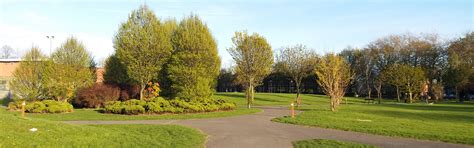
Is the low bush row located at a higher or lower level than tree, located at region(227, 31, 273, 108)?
lower

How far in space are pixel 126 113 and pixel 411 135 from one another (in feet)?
47.2

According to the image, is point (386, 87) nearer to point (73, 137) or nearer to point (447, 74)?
point (447, 74)

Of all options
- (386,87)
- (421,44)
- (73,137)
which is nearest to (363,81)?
(386,87)

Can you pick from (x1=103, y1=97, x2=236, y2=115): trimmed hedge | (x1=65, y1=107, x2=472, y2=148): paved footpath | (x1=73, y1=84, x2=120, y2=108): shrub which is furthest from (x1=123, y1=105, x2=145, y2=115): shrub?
(x1=73, y1=84, x2=120, y2=108): shrub

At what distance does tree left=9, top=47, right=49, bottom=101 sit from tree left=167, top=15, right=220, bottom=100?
8860mm

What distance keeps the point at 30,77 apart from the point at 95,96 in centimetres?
490

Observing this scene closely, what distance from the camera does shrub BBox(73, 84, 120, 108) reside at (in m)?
28.4

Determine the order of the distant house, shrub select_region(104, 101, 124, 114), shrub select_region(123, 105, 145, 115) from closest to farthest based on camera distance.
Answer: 1. shrub select_region(123, 105, 145, 115)
2. shrub select_region(104, 101, 124, 114)
3. the distant house

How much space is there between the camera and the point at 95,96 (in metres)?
28.4

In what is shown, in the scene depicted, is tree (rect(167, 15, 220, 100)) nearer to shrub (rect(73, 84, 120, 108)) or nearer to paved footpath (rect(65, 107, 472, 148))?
shrub (rect(73, 84, 120, 108))

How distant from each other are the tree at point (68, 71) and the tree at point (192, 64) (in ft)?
21.3

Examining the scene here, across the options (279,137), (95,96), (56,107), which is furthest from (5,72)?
(279,137)

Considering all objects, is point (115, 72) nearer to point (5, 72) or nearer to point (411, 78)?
point (5, 72)

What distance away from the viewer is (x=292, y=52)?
57.3 metres
